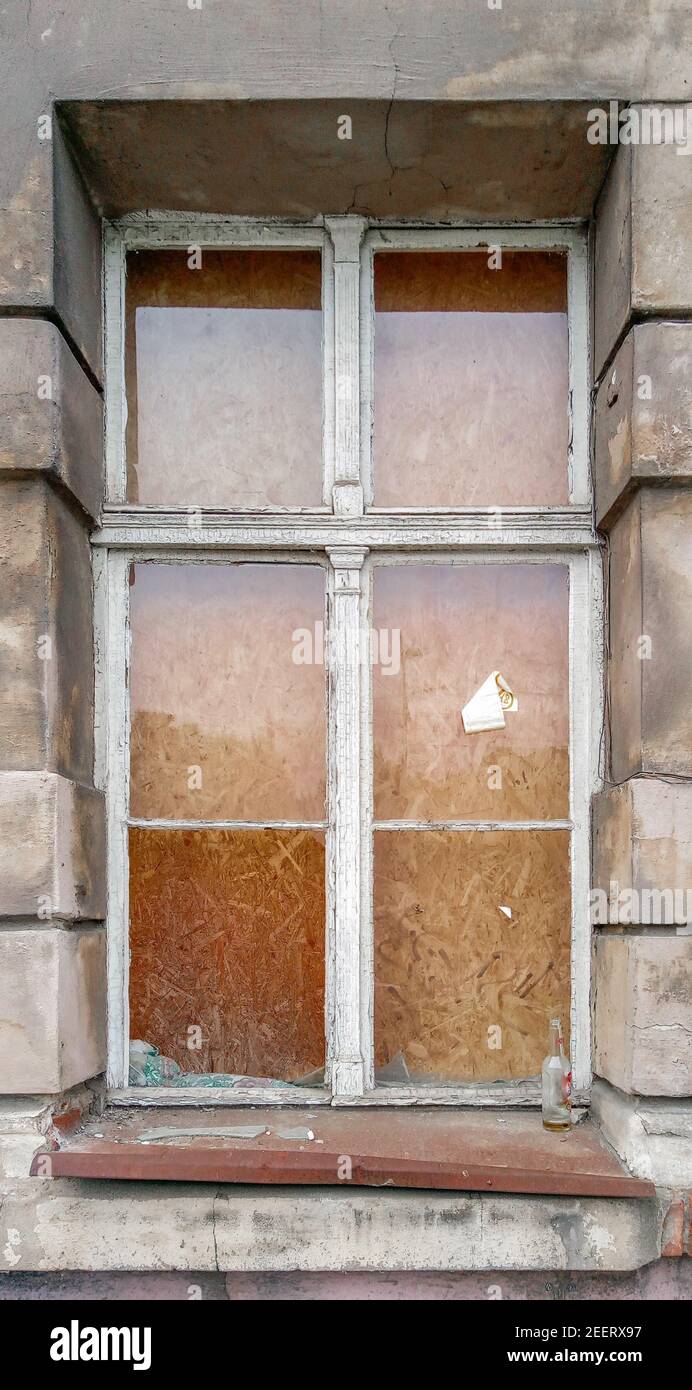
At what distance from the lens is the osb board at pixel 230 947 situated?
9.38 ft

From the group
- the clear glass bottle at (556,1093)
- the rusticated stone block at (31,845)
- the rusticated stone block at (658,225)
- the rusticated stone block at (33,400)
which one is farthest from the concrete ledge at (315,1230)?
the rusticated stone block at (658,225)

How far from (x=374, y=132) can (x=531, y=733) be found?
1.54m

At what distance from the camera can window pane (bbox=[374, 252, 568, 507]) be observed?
294 centimetres

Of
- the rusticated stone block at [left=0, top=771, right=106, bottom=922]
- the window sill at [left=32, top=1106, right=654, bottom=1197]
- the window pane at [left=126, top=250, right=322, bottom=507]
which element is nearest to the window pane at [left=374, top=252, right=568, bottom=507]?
the window pane at [left=126, top=250, right=322, bottom=507]

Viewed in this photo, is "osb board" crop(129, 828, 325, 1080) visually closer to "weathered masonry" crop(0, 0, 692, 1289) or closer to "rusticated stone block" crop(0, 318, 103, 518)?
"weathered masonry" crop(0, 0, 692, 1289)

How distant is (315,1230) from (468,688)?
4.40 feet

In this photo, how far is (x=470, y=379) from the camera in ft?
9.71

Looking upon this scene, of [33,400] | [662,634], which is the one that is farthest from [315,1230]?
[33,400]

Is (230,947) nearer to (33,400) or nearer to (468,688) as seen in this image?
(468,688)

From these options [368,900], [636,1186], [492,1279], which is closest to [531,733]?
[368,900]

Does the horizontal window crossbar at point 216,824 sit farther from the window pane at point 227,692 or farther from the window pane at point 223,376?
the window pane at point 223,376

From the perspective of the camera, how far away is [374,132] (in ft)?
8.80
